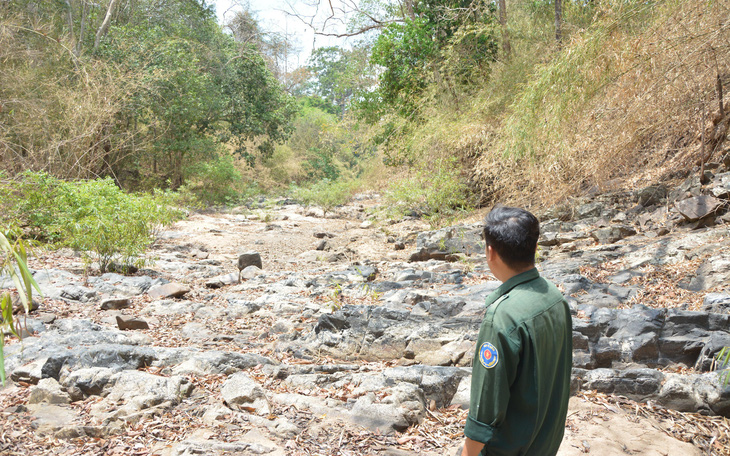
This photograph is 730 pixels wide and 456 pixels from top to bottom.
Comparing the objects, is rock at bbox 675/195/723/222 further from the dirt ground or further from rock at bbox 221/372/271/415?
rock at bbox 221/372/271/415

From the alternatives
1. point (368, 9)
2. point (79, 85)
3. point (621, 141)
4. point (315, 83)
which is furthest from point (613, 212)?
point (315, 83)

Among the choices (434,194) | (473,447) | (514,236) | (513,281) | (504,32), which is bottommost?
(473,447)

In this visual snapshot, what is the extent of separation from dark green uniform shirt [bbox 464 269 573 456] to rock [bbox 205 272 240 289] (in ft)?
17.1

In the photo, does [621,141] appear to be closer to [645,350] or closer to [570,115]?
[570,115]

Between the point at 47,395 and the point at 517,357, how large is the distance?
2.48 metres

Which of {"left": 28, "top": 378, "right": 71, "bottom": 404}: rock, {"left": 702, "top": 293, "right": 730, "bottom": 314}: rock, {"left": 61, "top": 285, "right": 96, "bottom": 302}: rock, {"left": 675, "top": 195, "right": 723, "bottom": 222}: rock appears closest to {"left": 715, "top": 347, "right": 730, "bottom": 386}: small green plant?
{"left": 702, "top": 293, "right": 730, "bottom": 314}: rock

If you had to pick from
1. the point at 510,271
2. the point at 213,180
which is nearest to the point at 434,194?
the point at 510,271

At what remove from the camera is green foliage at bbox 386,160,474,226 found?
9.64 m

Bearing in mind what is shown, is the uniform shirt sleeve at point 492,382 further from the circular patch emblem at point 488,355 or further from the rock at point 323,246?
the rock at point 323,246

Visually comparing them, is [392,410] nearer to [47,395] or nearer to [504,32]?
[47,395]

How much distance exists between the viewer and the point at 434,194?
31.5 ft

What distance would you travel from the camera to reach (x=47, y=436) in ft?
7.34

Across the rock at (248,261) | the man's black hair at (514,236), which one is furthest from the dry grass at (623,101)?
the man's black hair at (514,236)

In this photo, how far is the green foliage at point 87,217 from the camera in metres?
6.20
